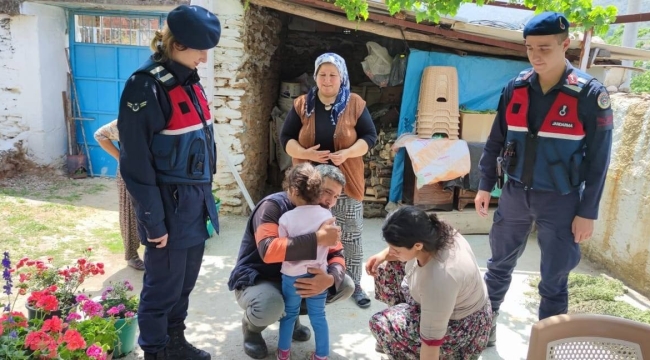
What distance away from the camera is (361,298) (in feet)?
11.3

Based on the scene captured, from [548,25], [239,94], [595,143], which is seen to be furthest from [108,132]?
[595,143]

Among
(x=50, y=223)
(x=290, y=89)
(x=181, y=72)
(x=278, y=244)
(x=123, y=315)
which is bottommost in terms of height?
(x=50, y=223)

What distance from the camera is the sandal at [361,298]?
3401 mm

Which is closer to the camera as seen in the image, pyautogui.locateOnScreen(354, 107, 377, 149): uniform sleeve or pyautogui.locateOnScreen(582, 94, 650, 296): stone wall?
pyautogui.locateOnScreen(354, 107, 377, 149): uniform sleeve

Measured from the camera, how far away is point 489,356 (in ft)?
9.21

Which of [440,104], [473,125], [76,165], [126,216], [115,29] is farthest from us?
[76,165]

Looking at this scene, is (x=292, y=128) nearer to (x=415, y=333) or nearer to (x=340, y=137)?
(x=340, y=137)

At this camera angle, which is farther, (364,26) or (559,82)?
(364,26)

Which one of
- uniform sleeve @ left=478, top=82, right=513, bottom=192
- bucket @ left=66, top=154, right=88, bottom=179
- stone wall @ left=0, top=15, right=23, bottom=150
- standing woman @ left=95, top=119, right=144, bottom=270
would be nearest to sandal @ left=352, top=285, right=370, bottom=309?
uniform sleeve @ left=478, top=82, right=513, bottom=192

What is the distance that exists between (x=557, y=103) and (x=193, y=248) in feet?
6.35

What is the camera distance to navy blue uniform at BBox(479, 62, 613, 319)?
236 centimetres

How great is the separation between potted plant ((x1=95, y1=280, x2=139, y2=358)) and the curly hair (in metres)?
1.07

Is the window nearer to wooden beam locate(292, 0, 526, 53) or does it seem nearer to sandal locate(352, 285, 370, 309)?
wooden beam locate(292, 0, 526, 53)

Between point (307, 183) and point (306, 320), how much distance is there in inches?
44.9
